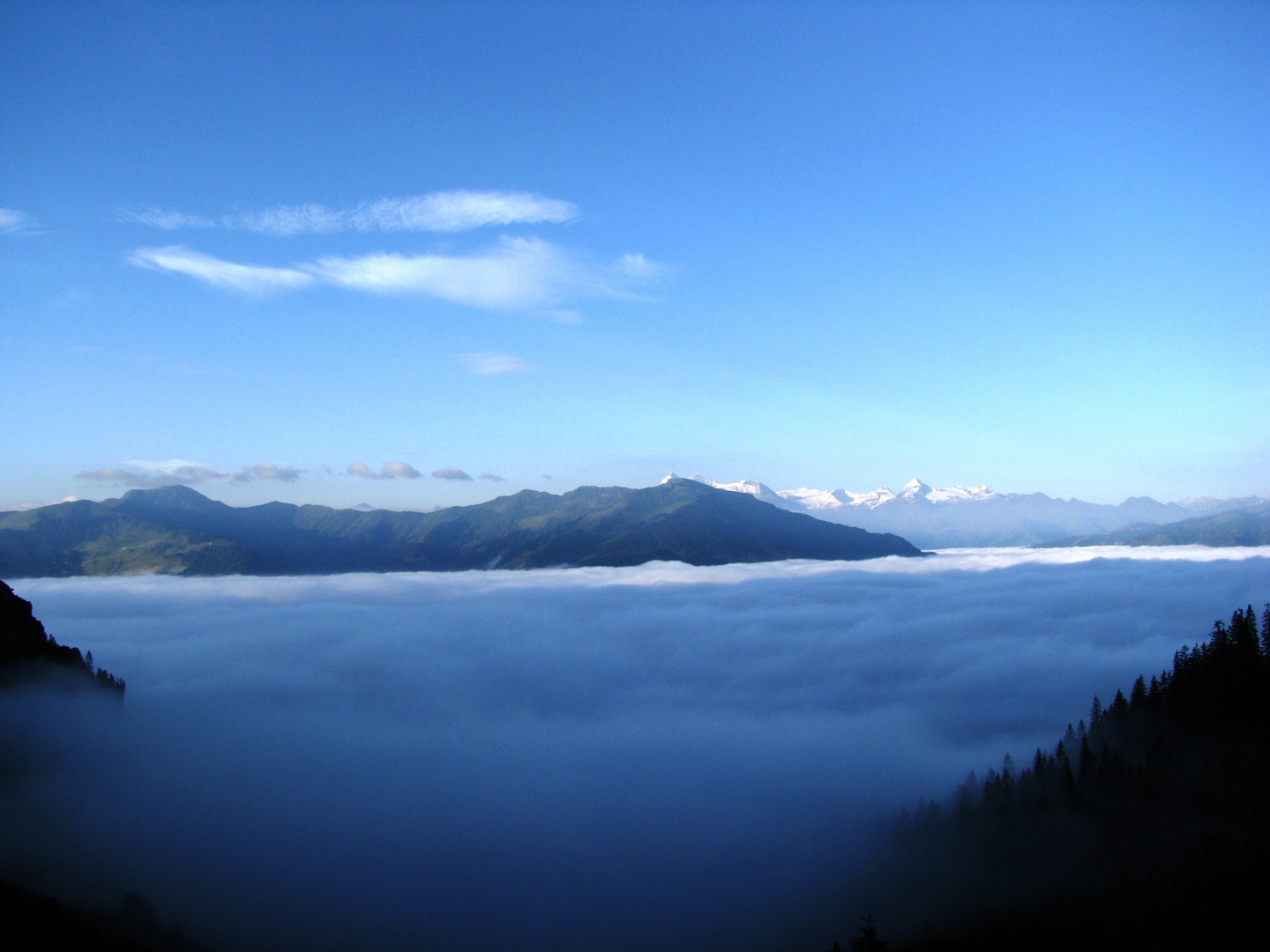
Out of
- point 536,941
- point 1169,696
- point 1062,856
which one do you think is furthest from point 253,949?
point 1169,696

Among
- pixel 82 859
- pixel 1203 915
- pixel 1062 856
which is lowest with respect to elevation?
pixel 82 859

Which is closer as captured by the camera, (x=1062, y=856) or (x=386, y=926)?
(x=1062, y=856)

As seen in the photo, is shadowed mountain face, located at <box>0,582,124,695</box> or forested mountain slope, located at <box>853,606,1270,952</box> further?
shadowed mountain face, located at <box>0,582,124,695</box>

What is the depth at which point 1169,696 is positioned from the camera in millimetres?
144500

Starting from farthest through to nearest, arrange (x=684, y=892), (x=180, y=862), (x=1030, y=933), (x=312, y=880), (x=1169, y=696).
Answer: (x=684, y=892) < (x=312, y=880) < (x=180, y=862) < (x=1169, y=696) < (x=1030, y=933)

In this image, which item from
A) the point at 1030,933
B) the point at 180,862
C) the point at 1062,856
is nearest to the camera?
the point at 1030,933

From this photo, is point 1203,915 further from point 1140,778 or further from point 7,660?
point 7,660

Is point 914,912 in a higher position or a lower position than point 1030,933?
lower

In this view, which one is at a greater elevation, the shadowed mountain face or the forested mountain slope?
the shadowed mountain face

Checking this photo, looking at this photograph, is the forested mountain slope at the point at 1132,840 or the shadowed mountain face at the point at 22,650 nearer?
the forested mountain slope at the point at 1132,840

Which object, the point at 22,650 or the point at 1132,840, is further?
the point at 22,650

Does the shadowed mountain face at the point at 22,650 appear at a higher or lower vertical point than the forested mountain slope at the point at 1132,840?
higher

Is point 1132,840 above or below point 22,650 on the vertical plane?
below

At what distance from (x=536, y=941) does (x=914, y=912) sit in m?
89.4
